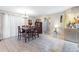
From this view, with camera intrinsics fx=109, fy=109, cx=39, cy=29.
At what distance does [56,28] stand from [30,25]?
2.06 ft

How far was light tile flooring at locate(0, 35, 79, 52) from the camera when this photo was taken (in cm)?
253

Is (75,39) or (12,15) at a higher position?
(12,15)

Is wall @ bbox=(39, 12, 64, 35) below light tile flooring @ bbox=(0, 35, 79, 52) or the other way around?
the other way around

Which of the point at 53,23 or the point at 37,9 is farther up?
the point at 37,9

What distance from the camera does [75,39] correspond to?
2.52 m

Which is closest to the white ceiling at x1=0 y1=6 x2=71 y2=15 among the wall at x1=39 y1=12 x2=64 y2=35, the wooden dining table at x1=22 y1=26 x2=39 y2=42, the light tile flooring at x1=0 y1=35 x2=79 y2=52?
the wall at x1=39 y1=12 x2=64 y2=35

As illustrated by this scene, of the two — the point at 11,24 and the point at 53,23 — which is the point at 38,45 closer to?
the point at 53,23

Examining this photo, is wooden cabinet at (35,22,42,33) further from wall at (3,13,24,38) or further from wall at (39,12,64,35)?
wall at (3,13,24,38)

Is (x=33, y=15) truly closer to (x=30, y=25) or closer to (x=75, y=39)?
(x=30, y=25)

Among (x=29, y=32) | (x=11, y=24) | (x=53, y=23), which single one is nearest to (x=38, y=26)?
(x=29, y=32)

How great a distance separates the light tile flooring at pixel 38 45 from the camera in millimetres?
2527

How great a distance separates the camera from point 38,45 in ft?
8.52
